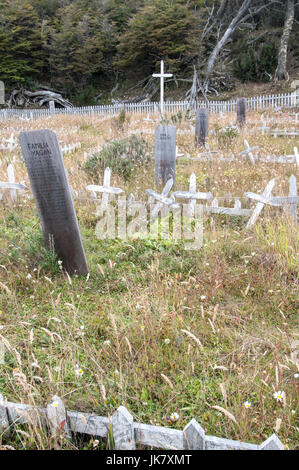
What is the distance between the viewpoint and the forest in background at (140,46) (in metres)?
28.4

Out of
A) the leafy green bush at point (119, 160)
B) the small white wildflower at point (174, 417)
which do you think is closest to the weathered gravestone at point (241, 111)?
the leafy green bush at point (119, 160)

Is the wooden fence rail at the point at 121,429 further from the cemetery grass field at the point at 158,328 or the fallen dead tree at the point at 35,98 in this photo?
the fallen dead tree at the point at 35,98

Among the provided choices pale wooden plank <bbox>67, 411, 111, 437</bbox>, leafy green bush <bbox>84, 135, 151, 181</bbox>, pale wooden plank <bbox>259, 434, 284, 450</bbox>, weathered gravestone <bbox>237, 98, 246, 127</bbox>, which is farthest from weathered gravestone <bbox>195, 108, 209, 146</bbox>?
pale wooden plank <bbox>259, 434, 284, 450</bbox>

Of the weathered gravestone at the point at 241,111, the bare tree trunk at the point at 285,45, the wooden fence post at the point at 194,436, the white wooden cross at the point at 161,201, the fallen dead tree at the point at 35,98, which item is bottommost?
the wooden fence post at the point at 194,436

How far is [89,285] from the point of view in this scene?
3533 mm

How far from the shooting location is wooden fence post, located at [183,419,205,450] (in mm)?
1559

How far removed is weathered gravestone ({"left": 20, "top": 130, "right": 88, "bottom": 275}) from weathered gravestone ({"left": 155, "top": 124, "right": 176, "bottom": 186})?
8.52 ft

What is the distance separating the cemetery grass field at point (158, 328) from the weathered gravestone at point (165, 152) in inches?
24.0

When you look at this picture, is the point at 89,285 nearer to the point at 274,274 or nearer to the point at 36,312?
the point at 36,312

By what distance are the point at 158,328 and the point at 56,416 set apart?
105cm

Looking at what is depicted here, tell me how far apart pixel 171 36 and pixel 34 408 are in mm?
33006

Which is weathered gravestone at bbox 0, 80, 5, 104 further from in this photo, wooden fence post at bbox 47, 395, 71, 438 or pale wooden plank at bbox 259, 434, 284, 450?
pale wooden plank at bbox 259, 434, 284, 450

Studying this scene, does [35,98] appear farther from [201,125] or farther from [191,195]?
[191,195]

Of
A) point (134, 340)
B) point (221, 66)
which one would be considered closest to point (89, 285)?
point (134, 340)
